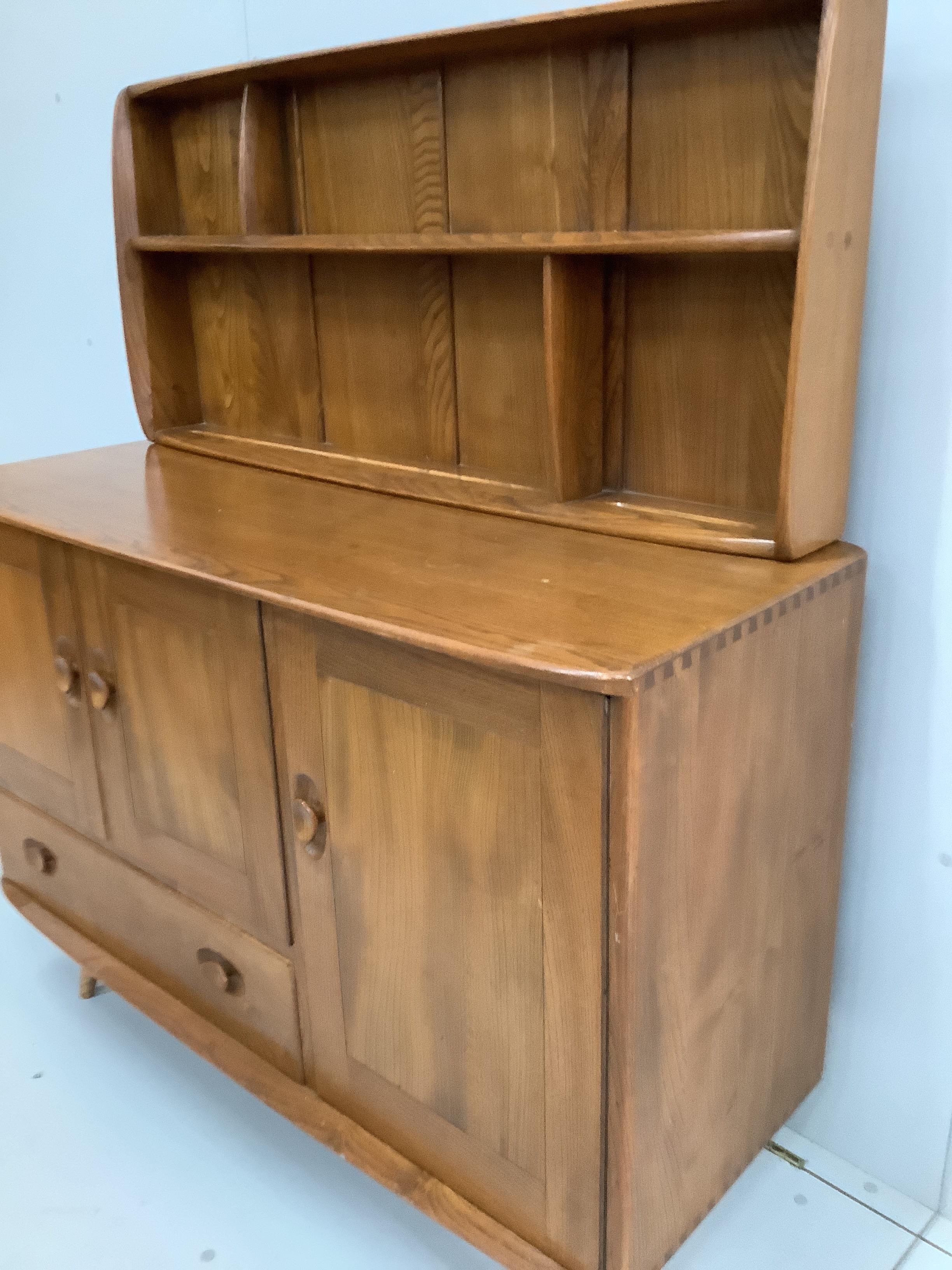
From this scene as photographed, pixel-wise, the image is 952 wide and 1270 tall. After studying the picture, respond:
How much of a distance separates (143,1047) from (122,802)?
497 millimetres

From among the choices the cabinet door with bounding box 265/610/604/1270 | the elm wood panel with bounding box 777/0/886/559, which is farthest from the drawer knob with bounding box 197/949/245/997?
the elm wood panel with bounding box 777/0/886/559

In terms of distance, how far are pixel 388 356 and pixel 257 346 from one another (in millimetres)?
297

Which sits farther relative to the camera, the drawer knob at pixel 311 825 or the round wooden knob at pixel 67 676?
the round wooden knob at pixel 67 676

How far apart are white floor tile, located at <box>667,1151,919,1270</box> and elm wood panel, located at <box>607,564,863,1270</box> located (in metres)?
0.18

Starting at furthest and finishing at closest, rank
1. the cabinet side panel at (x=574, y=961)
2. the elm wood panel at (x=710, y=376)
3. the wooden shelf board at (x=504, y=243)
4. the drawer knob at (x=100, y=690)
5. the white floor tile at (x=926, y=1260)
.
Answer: the drawer knob at (x=100, y=690) → the white floor tile at (x=926, y=1260) → the elm wood panel at (x=710, y=376) → the wooden shelf board at (x=504, y=243) → the cabinet side panel at (x=574, y=961)

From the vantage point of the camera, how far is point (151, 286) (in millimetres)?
1742

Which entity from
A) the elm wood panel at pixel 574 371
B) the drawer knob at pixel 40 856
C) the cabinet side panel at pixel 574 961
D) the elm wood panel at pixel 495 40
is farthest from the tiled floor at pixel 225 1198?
the elm wood panel at pixel 495 40

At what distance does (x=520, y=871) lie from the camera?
993 mm

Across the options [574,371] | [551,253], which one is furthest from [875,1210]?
[551,253]

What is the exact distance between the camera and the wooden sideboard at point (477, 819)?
95cm

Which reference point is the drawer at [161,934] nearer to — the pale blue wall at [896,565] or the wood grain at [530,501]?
the wood grain at [530,501]

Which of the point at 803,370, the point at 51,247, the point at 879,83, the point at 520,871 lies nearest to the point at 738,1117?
the point at 520,871

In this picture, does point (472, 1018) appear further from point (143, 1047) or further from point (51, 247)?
point (51, 247)

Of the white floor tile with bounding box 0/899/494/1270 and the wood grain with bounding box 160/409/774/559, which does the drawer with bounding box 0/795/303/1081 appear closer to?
the white floor tile with bounding box 0/899/494/1270
